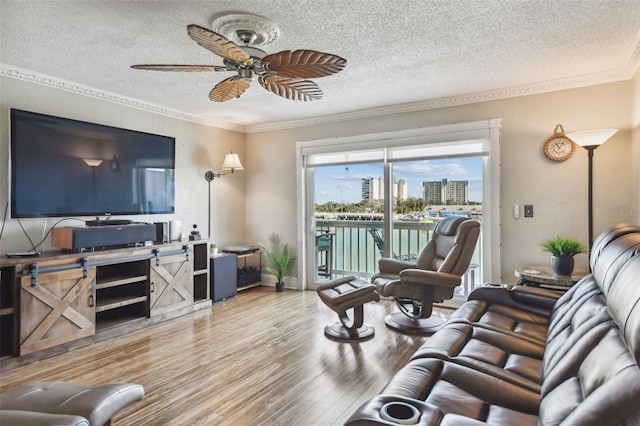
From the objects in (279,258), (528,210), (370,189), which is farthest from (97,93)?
(528,210)

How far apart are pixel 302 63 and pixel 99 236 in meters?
2.47

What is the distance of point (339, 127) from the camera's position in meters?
4.89

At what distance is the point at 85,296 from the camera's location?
3119 millimetres

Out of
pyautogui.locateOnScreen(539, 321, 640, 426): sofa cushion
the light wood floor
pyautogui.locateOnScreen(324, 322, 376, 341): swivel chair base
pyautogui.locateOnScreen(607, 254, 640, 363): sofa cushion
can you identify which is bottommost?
the light wood floor

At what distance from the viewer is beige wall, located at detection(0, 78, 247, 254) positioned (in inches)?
124

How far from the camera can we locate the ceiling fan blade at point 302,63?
202 centimetres

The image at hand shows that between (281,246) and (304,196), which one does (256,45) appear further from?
(281,246)

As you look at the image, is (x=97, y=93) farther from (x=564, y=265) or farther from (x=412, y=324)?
(x=564, y=265)

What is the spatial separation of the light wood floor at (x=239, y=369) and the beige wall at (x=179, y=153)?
1.33 metres

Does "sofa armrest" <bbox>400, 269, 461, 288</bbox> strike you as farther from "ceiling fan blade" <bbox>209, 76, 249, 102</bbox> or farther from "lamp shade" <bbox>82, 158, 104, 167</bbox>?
"lamp shade" <bbox>82, 158, 104, 167</bbox>

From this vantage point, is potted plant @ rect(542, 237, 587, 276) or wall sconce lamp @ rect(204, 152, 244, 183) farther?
wall sconce lamp @ rect(204, 152, 244, 183)

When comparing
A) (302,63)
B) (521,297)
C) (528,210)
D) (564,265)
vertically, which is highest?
(302,63)

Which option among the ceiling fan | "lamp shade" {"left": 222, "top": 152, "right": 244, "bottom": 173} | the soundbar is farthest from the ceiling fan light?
"lamp shade" {"left": 222, "top": 152, "right": 244, "bottom": 173}

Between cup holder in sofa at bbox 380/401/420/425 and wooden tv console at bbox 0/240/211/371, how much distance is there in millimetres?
2877
